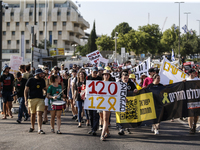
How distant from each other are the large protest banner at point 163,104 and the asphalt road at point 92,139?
1.60 feet

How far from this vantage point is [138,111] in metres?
8.11

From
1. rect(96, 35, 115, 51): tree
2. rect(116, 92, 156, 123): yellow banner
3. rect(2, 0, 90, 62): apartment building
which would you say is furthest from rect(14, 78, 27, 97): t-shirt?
rect(2, 0, 90, 62): apartment building

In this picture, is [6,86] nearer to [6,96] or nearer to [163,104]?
[6,96]

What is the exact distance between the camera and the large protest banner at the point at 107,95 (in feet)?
24.8

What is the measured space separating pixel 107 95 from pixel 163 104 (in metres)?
1.76

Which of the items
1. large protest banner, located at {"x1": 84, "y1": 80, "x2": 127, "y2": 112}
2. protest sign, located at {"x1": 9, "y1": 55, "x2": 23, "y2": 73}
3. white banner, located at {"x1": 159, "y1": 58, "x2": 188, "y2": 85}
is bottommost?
large protest banner, located at {"x1": 84, "y1": 80, "x2": 127, "y2": 112}

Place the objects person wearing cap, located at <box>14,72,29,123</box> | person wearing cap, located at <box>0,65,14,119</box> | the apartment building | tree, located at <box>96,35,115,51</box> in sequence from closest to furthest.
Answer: person wearing cap, located at <box>14,72,29,123</box> < person wearing cap, located at <box>0,65,14,119</box> < tree, located at <box>96,35,115,51</box> < the apartment building

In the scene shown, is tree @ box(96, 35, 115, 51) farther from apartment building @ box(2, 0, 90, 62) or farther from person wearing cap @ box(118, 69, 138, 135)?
person wearing cap @ box(118, 69, 138, 135)

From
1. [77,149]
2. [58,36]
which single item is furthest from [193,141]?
[58,36]

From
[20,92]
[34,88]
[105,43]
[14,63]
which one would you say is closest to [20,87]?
[20,92]

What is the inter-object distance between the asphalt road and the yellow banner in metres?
0.46

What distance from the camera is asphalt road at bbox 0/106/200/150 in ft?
21.7

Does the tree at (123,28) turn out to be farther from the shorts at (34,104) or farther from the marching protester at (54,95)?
the shorts at (34,104)

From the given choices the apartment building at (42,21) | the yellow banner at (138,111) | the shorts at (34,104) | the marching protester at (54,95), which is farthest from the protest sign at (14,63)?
the apartment building at (42,21)
